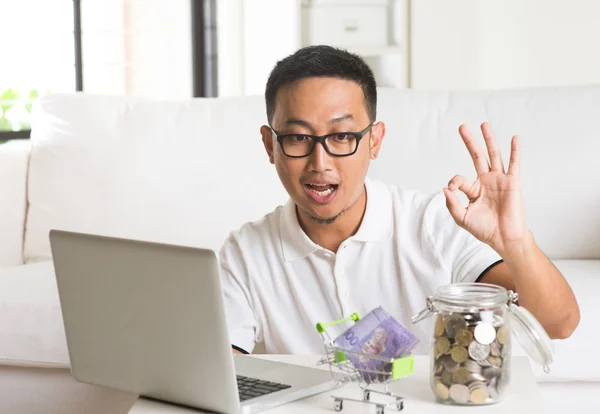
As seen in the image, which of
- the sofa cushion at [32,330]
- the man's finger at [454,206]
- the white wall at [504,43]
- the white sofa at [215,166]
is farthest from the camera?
the white wall at [504,43]

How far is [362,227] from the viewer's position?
5.38 feet

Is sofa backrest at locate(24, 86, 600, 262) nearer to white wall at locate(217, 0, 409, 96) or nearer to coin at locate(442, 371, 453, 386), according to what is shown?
coin at locate(442, 371, 453, 386)

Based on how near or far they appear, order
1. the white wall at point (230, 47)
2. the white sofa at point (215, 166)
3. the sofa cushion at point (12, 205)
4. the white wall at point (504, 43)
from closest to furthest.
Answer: the white sofa at point (215, 166)
the sofa cushion at point (12, 205)
the white wall at point (504, 43)
the white wall at point (230, 47)

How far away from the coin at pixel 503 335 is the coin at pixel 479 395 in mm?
59

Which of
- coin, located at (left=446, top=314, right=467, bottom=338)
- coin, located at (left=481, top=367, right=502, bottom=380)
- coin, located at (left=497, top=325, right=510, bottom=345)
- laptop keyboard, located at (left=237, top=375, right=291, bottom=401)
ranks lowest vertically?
laptop keyboard, located at (left=237, top=375, right=291, bottom=401)

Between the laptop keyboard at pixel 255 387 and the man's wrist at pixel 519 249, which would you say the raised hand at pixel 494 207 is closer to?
the man's wrist at pixel 519 249

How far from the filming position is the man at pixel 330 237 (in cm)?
153

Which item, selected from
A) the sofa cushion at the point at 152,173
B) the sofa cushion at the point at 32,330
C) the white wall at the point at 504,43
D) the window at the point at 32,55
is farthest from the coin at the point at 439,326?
the white wall at the point at 504,43

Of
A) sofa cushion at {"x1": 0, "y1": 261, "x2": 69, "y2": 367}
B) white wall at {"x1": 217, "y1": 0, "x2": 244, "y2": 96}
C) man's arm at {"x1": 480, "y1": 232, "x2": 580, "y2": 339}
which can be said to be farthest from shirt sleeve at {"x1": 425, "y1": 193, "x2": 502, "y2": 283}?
white wall at {"x1": 217, "y1": 0, "x2": 244, "y2": 96}

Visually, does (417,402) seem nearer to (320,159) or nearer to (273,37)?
(320,159)

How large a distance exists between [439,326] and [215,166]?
4.70ft

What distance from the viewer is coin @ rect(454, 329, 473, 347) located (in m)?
1.04

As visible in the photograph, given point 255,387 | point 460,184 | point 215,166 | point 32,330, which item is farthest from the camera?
point 215,166

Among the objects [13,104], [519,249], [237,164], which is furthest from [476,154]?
[13,104]
